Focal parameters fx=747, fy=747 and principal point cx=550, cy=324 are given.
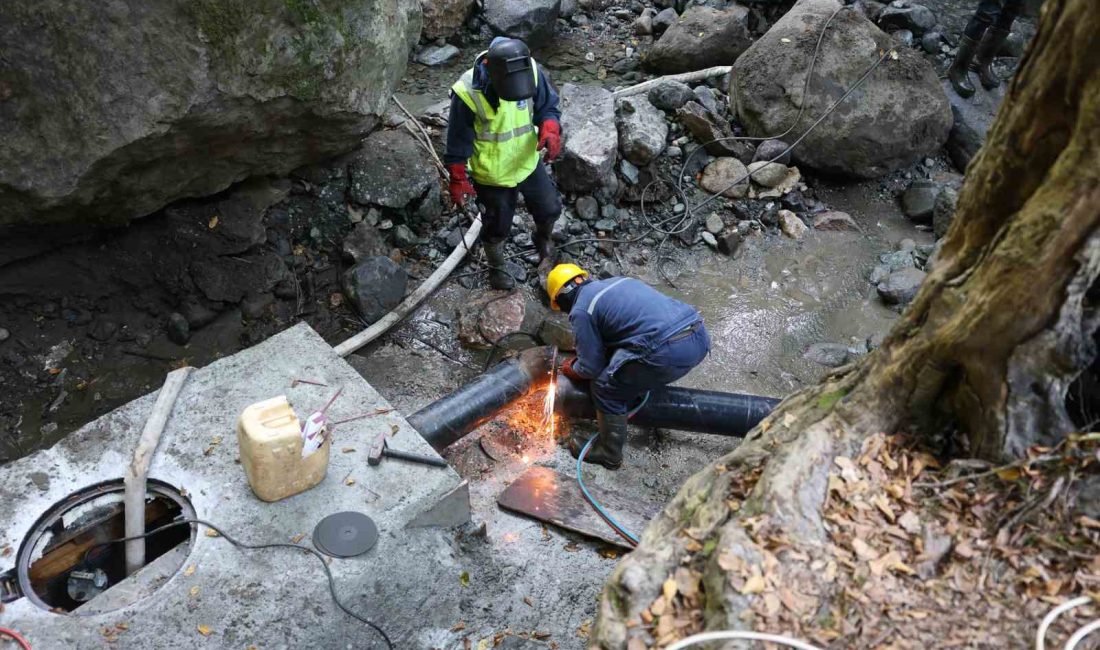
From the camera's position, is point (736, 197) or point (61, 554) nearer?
point (61, 554)

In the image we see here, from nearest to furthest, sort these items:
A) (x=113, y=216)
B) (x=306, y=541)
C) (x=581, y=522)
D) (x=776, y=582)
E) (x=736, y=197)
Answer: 1. (x=776, y=582)
2. (x=306, y=541)
3. (x=581, y=522)
4. (x=113, y=216)
5. (x=736, y=197)

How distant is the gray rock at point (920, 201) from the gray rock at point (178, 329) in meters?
6.74

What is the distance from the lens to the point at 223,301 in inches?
235

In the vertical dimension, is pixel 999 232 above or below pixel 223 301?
above

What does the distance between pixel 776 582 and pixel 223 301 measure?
5.04 metres

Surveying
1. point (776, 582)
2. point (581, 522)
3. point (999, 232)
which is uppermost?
point (999, 232)

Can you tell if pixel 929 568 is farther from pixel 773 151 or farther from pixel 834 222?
pixel 773 151

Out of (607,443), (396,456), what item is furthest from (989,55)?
(396,456)

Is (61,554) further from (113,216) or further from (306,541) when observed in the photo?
(113,216)

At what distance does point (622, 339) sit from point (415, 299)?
221 cm

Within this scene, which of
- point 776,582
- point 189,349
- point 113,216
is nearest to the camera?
point 776,582

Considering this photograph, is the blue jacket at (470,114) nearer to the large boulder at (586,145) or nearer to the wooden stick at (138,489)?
the large boulder at (586,145)

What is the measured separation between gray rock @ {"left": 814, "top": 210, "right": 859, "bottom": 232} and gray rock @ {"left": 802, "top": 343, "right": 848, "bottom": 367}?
161 cm

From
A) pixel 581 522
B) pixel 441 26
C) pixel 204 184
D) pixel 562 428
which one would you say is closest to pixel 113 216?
pixel 204 184
